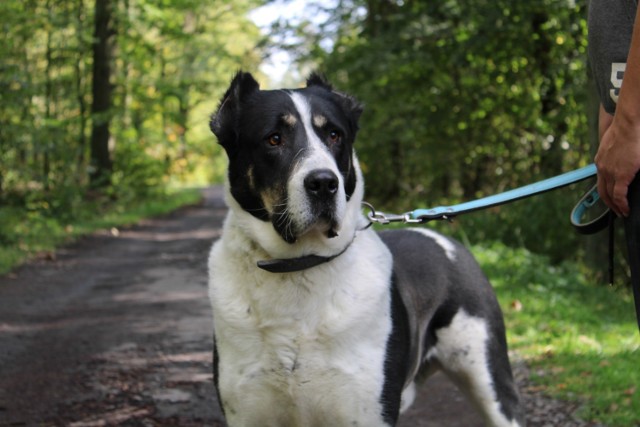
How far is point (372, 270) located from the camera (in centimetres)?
320

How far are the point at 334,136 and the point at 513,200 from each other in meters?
0.81

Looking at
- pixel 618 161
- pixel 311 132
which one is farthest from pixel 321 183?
pixel 618 161

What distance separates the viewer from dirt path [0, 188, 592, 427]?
492 centimetres

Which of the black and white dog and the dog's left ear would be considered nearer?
the black and white dog

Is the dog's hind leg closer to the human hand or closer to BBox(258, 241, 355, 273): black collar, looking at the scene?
BBox(258, 241, 355, 273): black collar

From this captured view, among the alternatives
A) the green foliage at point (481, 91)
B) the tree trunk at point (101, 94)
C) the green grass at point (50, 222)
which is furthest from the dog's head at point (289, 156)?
the tree trunk at point (101, 94)

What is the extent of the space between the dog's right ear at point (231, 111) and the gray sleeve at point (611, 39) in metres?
1.53

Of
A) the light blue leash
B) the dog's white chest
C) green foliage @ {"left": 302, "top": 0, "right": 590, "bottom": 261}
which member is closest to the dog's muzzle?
the dog's white chest

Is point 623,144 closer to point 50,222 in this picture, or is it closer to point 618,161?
point 618,161

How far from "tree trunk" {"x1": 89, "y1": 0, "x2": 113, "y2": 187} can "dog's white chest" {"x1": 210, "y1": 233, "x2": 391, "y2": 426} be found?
1662cm

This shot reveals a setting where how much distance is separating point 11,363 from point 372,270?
402 centimetres

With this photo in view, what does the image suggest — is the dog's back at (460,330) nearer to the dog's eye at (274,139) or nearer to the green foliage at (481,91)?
the dog's eye at (274,139)

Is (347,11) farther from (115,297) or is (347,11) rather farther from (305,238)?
(305,238)

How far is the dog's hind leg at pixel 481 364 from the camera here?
11.7 feet
